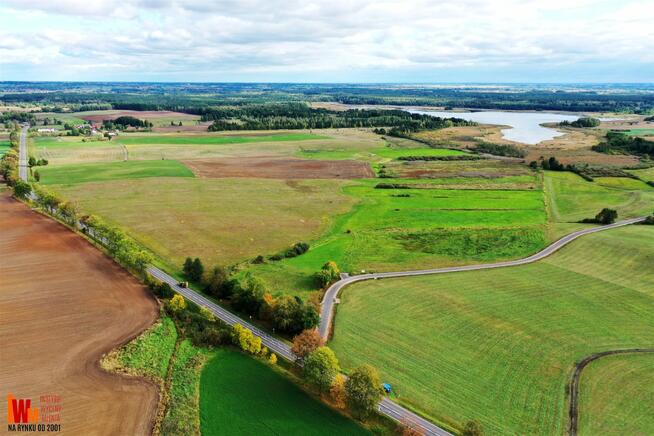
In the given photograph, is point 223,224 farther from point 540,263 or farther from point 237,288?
point 540,263

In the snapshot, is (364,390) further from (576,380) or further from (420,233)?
(420,233)

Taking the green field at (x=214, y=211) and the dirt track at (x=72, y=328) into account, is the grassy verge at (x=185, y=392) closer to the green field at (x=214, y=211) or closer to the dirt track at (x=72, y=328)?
the dirt track at (x=72, y=328)

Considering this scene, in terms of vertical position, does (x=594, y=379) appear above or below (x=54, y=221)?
below

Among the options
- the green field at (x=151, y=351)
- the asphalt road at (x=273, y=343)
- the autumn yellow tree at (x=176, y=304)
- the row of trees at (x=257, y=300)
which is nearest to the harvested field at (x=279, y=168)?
the asphalt road at (x=273, y=343)

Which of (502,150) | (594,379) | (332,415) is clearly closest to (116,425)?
(332,415)

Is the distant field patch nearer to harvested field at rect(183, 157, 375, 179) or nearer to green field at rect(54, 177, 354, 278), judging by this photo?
harvested field at rect(183, 157, 375, 179)

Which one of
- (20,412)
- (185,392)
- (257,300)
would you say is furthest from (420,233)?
(20,412)
